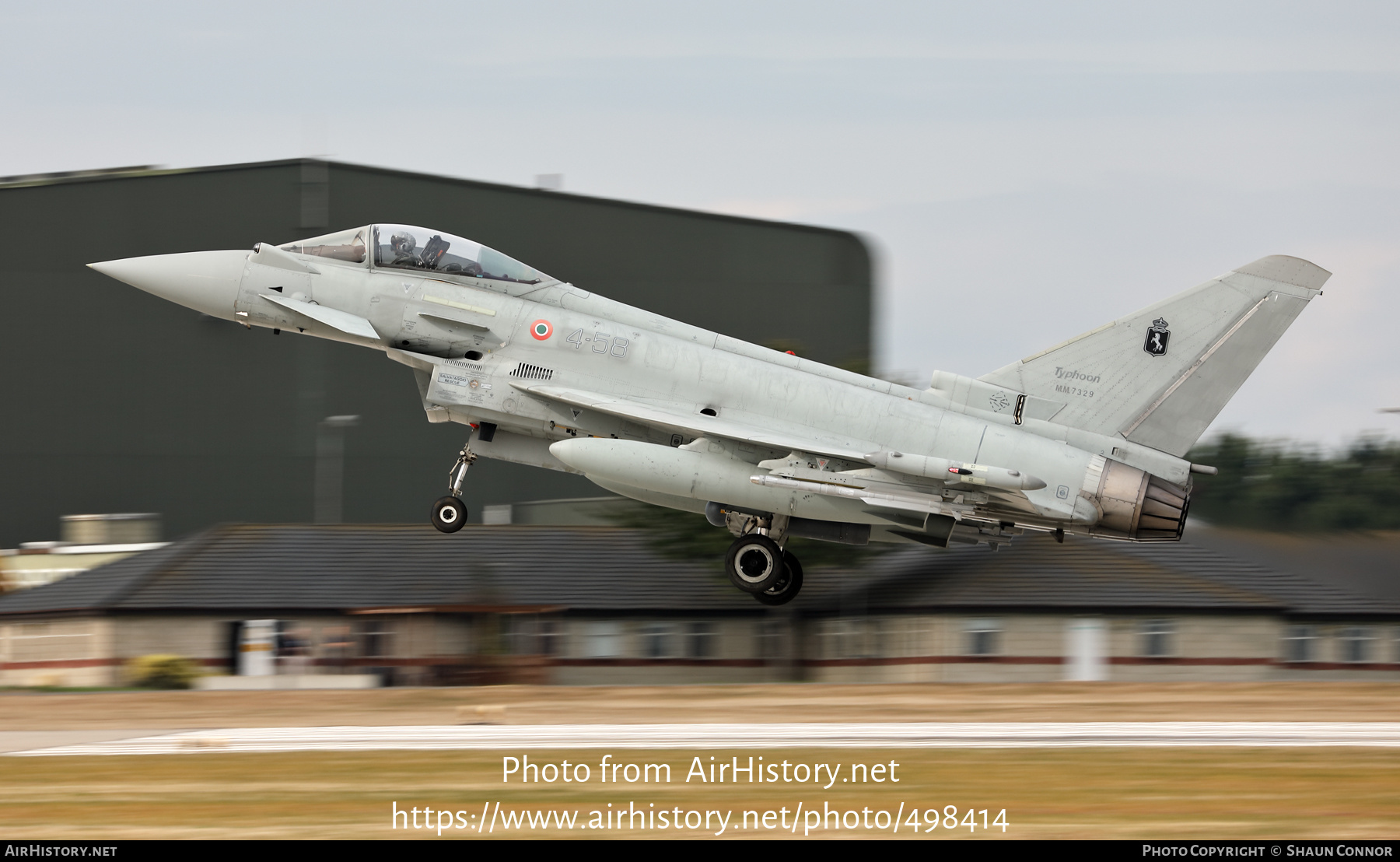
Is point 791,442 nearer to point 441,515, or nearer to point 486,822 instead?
point 441,515

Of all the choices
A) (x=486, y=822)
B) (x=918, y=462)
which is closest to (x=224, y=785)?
(x=486, y=822)

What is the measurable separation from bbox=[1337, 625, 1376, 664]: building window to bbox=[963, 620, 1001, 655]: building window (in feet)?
22.7

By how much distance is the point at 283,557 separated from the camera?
107ft

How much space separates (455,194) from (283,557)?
49.0 feet

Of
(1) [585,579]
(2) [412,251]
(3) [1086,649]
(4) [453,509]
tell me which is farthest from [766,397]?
(1) [585,579]

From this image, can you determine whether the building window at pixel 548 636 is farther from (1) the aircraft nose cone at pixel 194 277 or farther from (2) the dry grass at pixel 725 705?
(1) the aircraft nose cone at pixel 194 277

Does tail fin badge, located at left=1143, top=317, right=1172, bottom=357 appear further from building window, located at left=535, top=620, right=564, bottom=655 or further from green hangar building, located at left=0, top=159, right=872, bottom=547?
green hangar building, located at left=0, top=159, right=872, bottom=547

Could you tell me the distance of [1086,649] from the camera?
2861cm

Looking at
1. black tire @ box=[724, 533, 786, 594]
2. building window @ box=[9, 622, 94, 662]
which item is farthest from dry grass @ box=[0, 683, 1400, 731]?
building window @ box=[9, 622, 94, 662]

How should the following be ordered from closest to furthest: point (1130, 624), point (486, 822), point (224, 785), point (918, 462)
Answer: point (486, 822)
point (224, 785)
point (918, 462)
point (1130, 624)

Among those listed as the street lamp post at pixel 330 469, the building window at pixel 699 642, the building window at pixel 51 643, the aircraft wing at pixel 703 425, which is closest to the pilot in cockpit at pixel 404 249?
the aircraft wing at pixel 703 425

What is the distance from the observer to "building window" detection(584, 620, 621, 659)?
3008 cm

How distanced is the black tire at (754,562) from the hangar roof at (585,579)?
809 cm

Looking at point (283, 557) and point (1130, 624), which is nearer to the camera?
point (1130, 624)
